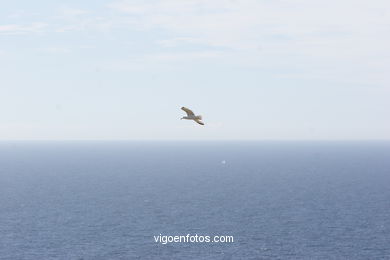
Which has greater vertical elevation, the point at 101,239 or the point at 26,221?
the point at 26,221

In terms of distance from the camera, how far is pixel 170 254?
391ft

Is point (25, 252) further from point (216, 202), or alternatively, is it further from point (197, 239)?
point (216, 202)

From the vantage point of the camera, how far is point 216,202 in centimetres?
19462

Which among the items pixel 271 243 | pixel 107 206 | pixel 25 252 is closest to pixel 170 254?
pixel 271 243

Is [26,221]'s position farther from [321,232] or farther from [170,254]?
[321,232]

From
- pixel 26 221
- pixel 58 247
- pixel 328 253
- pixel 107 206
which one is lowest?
pixel 328 253

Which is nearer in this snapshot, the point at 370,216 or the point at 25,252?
the point at 25,252

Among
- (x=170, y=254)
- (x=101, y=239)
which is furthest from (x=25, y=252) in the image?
(x=170, y=254)

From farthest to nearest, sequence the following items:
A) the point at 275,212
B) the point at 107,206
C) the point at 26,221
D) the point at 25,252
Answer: the point at 107,206, the point at 275,212, the point at 26,221, the point at 25,252

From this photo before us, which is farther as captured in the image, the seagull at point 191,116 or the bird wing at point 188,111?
the seagull at point 191,116

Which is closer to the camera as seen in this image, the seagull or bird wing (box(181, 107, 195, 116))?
bird wing (box(181, 107, 195, 116))

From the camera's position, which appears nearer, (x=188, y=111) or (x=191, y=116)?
(x=188, y=111)

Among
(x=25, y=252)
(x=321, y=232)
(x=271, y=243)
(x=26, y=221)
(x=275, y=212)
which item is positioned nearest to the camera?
(x=25, y=252)

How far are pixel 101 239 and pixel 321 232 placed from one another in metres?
62.4
